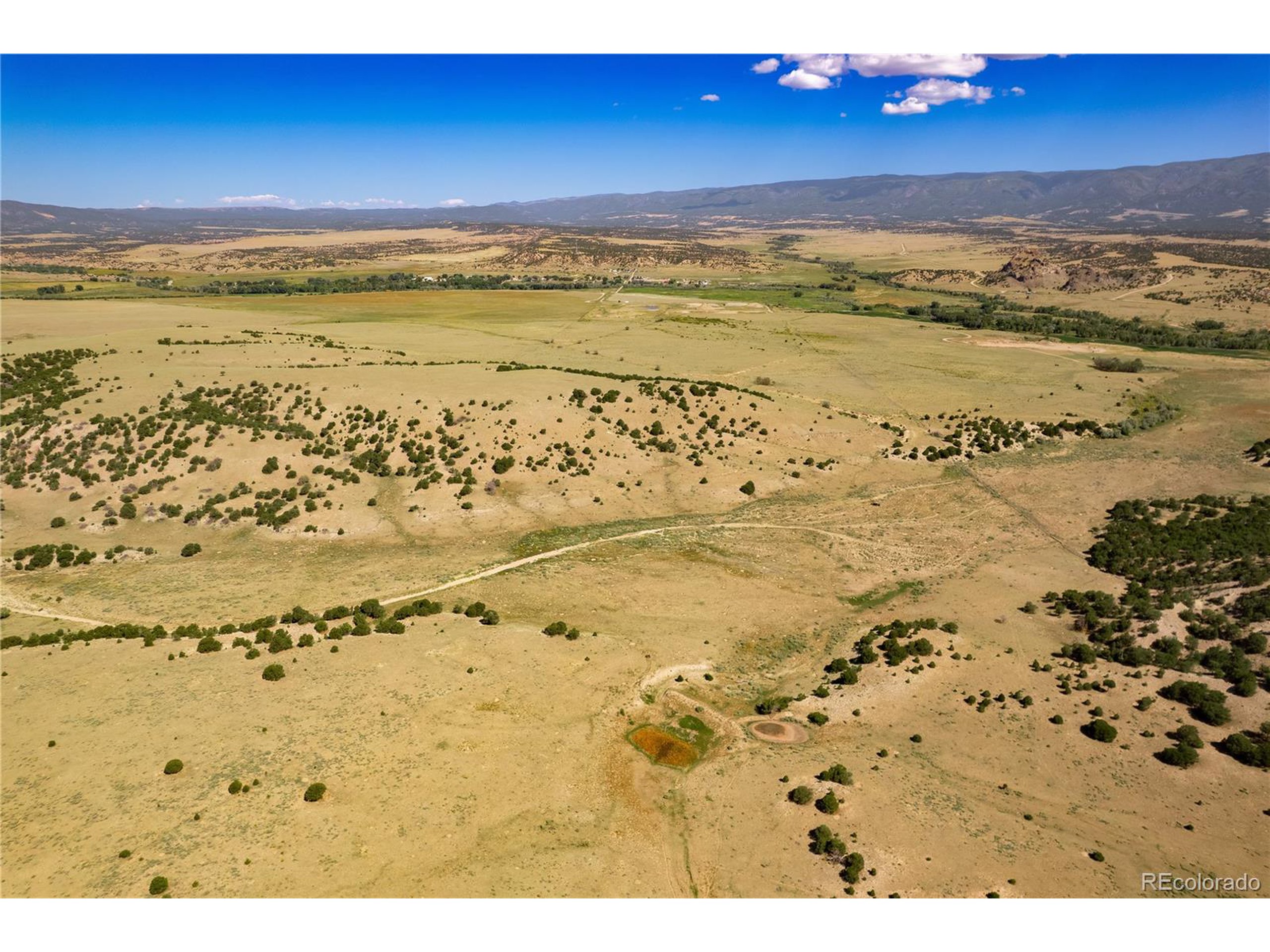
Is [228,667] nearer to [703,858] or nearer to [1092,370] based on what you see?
[703,858]

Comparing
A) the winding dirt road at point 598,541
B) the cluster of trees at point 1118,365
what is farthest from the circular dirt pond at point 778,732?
the cluster of trees at point 1118,365

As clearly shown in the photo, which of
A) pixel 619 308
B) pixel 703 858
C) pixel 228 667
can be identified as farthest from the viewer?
pixel 619 308

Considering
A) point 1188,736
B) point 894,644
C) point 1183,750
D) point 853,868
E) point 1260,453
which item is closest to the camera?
point 853,868

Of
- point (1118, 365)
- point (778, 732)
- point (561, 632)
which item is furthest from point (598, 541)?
point (1118, 365)

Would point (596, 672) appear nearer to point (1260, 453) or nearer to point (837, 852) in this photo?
point (837, 852)

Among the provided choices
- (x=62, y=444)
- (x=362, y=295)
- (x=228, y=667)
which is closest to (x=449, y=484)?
(x=228, y=667)
